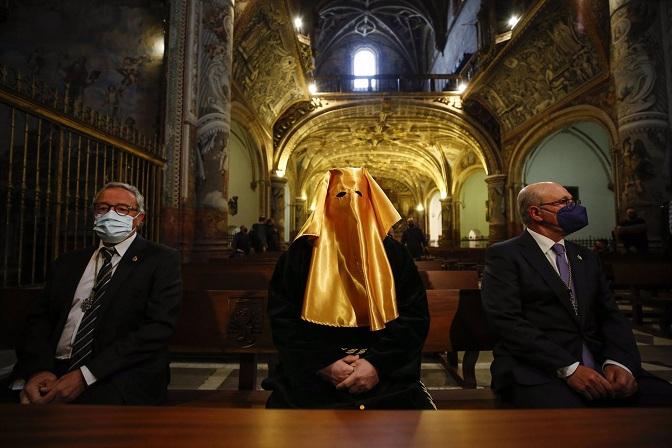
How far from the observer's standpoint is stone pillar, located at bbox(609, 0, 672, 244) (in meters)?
6.60

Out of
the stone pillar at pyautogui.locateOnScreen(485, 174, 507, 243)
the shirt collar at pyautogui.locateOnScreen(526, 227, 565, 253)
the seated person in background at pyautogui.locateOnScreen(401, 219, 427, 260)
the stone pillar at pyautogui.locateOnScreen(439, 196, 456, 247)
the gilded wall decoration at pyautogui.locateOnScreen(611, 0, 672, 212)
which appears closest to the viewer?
the shirt collar at pyautogui.locateOnScreen(526, 227, 565, 253)

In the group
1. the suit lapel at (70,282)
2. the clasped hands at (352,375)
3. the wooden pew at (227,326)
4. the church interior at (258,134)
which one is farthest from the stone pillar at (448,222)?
the suit lapel at (70,282)

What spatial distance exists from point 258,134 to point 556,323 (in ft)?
40.4

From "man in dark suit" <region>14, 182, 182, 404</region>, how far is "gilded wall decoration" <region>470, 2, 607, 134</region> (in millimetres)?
11293

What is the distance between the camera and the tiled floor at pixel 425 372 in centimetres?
301

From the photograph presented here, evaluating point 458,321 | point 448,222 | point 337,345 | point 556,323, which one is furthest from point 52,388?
point 448,222

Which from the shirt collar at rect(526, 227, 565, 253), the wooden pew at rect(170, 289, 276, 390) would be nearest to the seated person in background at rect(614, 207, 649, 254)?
the shirt collar at rect(526, 227, 565, 253)

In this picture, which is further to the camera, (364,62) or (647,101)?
(364,62)

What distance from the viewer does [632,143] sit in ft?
22.5

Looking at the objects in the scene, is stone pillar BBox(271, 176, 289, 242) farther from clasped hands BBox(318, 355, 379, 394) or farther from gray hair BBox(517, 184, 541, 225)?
clasped hands BBox(318, 355, 379, 394)

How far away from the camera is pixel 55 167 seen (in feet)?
15.8

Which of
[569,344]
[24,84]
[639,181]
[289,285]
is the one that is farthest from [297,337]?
[639,181]

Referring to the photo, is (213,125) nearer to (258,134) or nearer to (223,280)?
(223,280)

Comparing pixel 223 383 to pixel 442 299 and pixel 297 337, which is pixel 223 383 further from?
pixel 442 299
